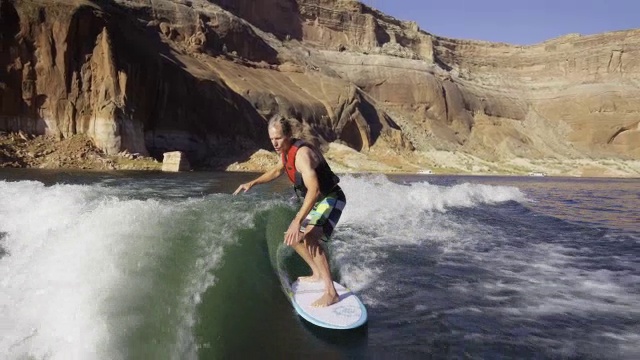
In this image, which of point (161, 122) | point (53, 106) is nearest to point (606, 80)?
point (161, 122)

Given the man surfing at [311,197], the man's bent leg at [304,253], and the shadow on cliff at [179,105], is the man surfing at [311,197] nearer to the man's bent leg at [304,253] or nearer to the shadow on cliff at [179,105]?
the man's bent leg at [304,253]

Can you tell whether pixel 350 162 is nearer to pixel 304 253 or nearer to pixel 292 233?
pixel 304 253

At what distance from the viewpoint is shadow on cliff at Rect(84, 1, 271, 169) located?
32625 millimetres

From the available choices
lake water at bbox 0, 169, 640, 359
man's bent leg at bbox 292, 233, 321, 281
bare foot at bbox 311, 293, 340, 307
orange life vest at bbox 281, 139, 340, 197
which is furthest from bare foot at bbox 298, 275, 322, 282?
orange life vest at bbox 281, 139, 340, 197

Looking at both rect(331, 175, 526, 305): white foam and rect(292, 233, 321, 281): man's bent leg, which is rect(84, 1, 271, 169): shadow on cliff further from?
rect(292, 233, 321, 281): man's bent leg

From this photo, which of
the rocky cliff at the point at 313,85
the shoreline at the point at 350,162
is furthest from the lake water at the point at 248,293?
the rocky cliff at the point at 313,85

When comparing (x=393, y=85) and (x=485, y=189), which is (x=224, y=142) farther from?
(x=393, y=85)

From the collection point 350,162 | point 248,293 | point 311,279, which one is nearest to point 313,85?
point 350,162

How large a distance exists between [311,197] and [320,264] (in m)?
0.81

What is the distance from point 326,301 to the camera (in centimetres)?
481

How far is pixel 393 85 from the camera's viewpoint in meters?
72.8

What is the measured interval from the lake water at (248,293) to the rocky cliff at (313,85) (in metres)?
24.7

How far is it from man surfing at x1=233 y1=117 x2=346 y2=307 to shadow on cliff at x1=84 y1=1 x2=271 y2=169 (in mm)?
28300

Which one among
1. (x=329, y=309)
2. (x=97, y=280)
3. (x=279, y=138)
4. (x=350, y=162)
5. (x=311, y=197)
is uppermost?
(x=279, y=138)
